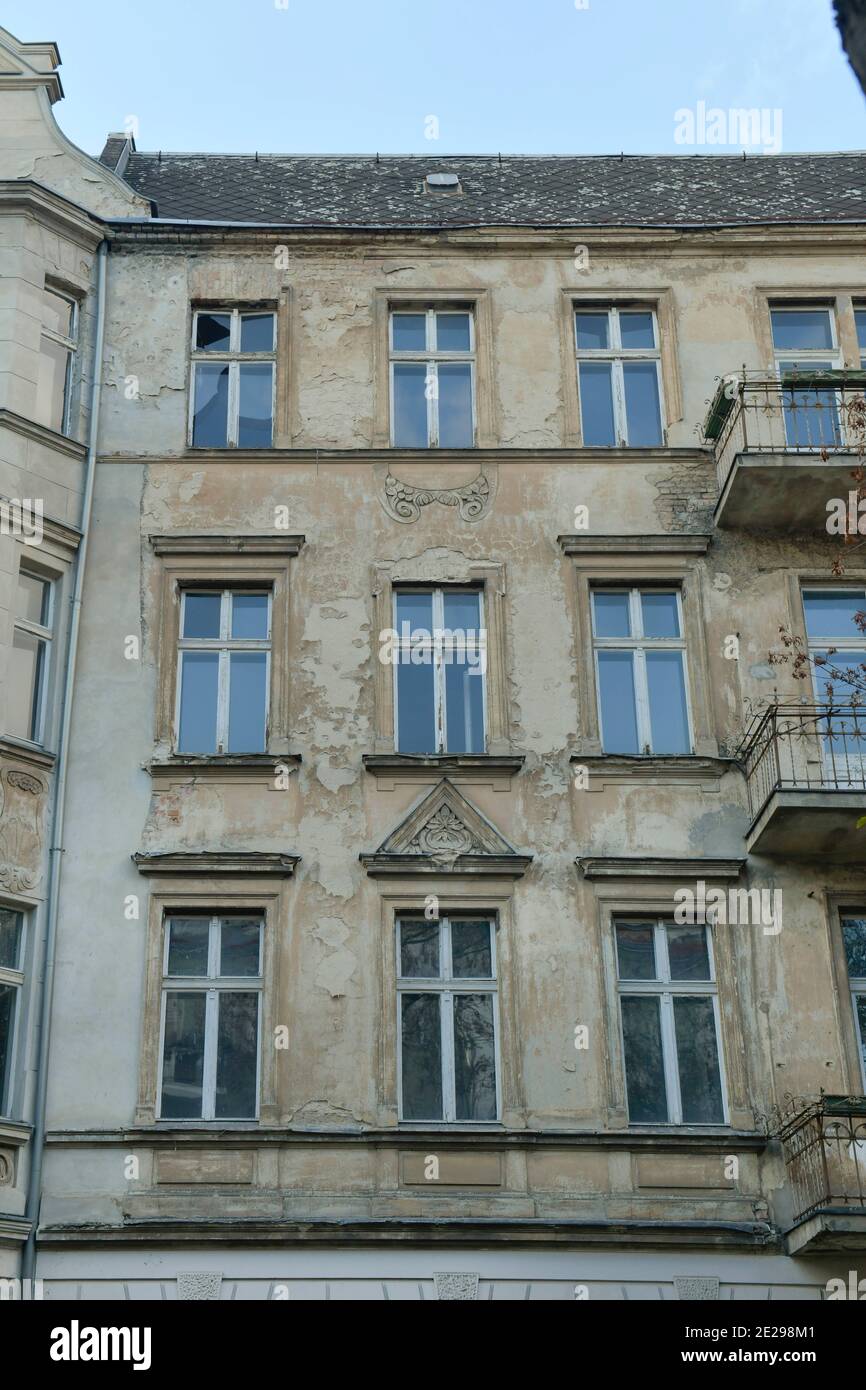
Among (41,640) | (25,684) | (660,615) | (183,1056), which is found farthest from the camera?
(660,615)

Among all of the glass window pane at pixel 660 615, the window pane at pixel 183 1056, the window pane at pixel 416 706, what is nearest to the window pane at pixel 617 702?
the glass window pane at pixel 660 615

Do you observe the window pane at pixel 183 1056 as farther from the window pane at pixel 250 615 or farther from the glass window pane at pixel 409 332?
the glass window pane at pixel 409 332

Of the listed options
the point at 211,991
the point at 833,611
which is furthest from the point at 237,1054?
the point at 833,611

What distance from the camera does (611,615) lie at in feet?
51.2

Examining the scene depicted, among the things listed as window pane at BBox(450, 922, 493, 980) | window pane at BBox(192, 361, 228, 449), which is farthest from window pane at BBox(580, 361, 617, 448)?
window pane at BBox(450, 922, 493, 980)

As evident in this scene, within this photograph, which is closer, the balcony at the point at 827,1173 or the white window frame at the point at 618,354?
the balcony at the point at 827,1173

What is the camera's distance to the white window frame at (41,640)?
48.2ft

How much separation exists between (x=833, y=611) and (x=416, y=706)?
Answer: 3.86 metres

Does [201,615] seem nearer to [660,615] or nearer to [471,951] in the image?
[471,951]

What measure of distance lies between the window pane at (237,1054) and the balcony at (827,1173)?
13.5ft

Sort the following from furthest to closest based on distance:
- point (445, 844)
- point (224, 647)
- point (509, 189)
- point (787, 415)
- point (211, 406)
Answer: point (509, 189), point (211, 406), point (787, 415), point (224, 647), point (445, 844)

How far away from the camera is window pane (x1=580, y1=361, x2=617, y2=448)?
16.4 m
